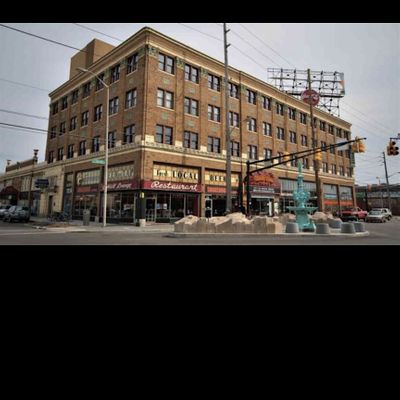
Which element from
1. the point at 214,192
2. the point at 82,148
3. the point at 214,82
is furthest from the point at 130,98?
the point at 214,192

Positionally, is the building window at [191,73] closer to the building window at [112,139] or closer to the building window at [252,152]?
the building window at [112,139]

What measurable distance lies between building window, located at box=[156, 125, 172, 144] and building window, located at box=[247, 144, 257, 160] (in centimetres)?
1122

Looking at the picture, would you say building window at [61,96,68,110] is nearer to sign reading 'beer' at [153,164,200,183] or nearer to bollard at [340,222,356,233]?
sign reading 'beer' at [153,164,200,183]

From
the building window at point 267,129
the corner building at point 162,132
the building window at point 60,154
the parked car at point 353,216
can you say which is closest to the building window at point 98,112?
the corner building at point 162,132

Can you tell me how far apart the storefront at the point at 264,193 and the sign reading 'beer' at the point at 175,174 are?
315 inches

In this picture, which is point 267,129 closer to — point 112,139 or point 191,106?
point 191,106

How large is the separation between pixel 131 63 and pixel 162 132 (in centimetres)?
764

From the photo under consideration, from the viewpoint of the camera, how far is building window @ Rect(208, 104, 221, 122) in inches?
1105

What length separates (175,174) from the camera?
24391 mm

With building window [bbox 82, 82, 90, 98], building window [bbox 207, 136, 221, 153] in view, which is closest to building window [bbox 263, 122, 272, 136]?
building window [bbox 207, 136, 221, 153]

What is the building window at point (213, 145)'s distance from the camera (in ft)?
90.3
